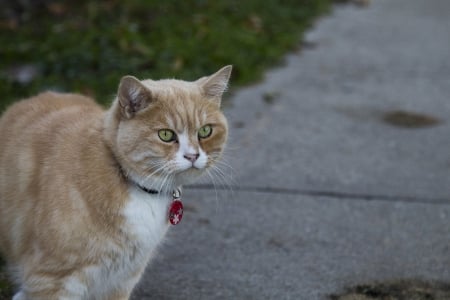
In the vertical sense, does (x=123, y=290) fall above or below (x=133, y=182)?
below

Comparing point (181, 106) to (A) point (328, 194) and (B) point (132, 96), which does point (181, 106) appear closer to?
(B) point (132, 96)

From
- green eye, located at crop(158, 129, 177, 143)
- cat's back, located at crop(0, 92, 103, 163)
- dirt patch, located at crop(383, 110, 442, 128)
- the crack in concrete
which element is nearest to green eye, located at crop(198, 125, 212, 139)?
green eye, located at crop(158, 129, 177, 143)

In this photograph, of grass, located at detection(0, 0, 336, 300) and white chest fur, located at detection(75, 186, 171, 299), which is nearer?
white chest fur, located at detection(75, 186, 171, 299)

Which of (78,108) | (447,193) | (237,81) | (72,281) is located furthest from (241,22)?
(72,281)

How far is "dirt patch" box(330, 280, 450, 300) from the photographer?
3764mm

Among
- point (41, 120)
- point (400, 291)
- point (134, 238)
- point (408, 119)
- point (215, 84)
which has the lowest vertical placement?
point (400, 291)

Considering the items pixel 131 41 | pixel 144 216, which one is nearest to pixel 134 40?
pixel 131 41

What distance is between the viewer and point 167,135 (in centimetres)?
315

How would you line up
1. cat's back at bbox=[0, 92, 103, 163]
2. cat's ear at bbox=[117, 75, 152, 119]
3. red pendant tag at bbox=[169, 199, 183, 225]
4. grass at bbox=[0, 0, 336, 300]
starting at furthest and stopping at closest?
grass at bbox=[0, 0, 336, 300]
cat's back at bbox=[0, 92, 103, 163]
red pendant tag at bbox=[169, 199, 183, 225]
cat's ear at bbox=[117, 75, 152, 119]

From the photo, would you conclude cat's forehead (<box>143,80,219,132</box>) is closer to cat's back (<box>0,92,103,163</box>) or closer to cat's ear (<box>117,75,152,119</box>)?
cat's ear (<box>117,75,152,119</box>)

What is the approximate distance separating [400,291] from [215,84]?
1.46 meters

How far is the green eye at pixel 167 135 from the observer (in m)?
3.14

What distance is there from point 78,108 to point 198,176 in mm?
813

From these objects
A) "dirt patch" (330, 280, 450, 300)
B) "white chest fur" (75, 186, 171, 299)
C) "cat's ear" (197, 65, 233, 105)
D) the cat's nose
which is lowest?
"dirt patch" (330, 280, 450, 300)
